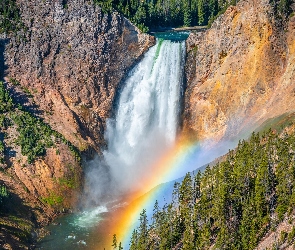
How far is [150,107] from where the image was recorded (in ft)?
224

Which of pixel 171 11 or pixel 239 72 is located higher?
pixel 171 11

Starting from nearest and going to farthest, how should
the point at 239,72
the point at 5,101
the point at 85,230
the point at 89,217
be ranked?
the point at 85,230 < the point at 89,217 < the point at 5,101 < the point at 239,72

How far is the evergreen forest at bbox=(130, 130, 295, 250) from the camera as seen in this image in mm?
39188

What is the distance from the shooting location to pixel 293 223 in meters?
36.9

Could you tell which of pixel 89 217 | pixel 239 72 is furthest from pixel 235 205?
pixel 239 72

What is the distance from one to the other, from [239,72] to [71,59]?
23268 mm

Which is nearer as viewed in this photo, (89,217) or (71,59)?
(89,217)

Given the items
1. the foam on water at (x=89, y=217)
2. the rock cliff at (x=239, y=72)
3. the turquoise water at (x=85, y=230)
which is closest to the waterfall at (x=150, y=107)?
the rock cliff at (x=239, y=72)

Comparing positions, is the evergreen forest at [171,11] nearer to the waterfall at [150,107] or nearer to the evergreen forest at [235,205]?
the waterfall at [150,107]

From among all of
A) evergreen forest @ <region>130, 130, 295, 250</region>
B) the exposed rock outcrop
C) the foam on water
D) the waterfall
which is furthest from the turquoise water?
the waterfall

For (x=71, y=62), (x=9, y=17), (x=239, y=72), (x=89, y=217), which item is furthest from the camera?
(x=9, y=17)

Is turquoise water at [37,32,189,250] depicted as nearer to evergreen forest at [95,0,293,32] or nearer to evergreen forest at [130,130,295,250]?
evergreen forest at [130,130,295,250]

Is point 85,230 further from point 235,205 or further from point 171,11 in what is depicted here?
point 171,11

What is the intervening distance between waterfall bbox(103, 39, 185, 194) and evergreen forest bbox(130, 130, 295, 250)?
21900 mm
